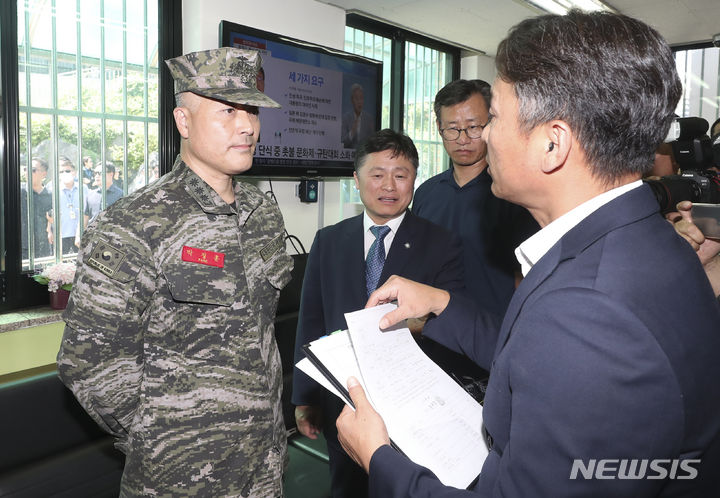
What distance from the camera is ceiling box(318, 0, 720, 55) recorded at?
11.2 feet

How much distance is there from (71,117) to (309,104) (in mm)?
1293

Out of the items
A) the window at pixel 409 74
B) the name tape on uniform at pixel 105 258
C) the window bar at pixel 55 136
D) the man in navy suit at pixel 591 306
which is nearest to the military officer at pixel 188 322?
the name tape on uniform at pixel 105 258

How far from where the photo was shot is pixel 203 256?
1287 millimetres

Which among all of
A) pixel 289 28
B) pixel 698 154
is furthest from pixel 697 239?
pixel 289 28

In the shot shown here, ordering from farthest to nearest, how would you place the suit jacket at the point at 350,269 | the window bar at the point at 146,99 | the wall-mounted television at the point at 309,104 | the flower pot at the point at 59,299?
the wall-mounted television at the point at 309,104 < the window bar at the point at 146,99 < the flower pot at the point at 59,299 < the suit jacket at the point at 350,269

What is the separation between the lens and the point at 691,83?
4.98 meters

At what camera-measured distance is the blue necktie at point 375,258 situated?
5.53ft

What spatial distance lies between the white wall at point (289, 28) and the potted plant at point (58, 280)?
3.82 feet

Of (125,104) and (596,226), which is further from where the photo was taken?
(125,104)

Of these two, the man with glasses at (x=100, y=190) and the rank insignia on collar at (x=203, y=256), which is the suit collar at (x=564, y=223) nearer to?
the rank insignia on collar at (x=203, y=256)

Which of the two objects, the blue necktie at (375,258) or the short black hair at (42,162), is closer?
the blue necktie at (375,258)

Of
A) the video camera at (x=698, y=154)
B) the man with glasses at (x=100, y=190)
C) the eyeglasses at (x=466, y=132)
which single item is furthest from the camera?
the man with glasses at (x=100, y=190)

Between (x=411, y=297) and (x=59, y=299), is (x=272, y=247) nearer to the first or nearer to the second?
(x=411, y=297)

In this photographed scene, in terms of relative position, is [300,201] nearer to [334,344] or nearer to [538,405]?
[334,344]
